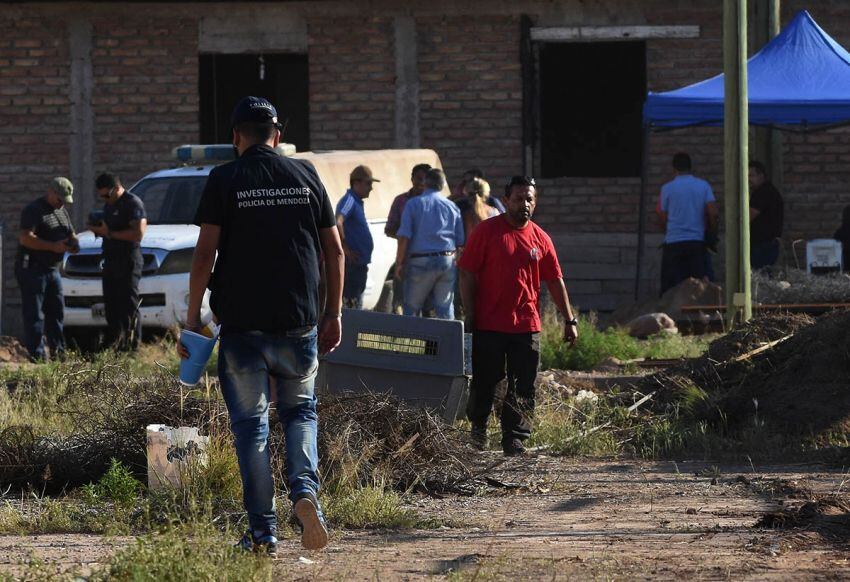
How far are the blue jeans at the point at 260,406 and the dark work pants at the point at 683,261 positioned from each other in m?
11.0

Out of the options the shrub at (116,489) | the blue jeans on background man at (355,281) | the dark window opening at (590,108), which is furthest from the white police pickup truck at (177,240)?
the shrub at (116,489)

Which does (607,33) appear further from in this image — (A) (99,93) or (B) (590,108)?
(A) (99,93)

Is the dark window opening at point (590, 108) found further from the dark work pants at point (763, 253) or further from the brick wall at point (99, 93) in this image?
the brick wall at point (99, 93)

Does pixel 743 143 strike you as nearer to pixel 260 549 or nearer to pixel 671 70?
pixel 671 70

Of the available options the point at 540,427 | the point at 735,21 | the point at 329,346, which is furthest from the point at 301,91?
the point at 329,346

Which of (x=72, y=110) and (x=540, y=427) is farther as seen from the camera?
(x=72, y=110)

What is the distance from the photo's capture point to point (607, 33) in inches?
731

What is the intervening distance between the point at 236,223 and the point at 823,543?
2806mm

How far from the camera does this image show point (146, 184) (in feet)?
52.3

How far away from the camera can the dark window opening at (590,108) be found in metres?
20.6

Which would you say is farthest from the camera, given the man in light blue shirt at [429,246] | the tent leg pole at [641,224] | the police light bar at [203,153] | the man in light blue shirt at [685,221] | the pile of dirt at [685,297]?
the tent leg pole at [641,224]

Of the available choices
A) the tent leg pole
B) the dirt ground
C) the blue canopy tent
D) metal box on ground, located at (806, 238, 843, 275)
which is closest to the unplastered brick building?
the tent leg pole

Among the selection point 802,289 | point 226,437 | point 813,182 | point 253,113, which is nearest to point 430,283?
point 802,289

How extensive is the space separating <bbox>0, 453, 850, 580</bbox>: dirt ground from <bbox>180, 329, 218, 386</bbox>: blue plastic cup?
82 centimetres
